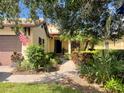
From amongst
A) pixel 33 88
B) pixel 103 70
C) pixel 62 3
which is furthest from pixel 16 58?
pixel 62 3

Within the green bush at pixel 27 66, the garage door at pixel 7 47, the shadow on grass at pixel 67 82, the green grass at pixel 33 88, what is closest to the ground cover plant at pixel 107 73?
the shadow on grass at pixel 67 82

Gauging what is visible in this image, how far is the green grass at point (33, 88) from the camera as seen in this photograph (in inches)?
473

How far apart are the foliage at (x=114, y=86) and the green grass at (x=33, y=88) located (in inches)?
65.6

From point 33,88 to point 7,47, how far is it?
10048 mm

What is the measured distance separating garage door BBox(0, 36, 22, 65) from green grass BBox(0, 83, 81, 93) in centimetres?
877

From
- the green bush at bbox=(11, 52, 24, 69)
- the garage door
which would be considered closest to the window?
the green bush at bbox=(11, 52, 24, 69)

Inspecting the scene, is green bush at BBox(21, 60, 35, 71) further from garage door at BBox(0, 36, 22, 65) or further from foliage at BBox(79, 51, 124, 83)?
garage door at BBox(0, 36, 22, 65)

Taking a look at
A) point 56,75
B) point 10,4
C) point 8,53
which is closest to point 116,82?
point 56,75

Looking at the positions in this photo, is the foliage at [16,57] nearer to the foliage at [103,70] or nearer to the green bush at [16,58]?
the green bush at [16,58]

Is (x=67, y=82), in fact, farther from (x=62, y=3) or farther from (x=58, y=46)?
(x=58, y=46)

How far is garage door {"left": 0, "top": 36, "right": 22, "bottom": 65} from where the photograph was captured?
2194cm

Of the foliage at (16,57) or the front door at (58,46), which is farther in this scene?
the front door at (58,46)

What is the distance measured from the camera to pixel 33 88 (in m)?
12.5

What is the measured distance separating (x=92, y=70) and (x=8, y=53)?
29.4ft
